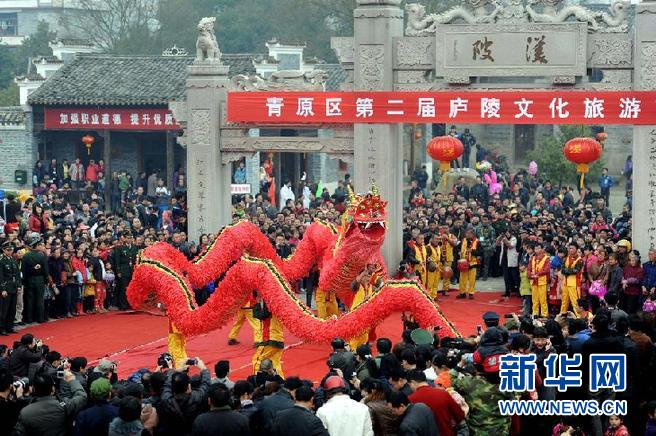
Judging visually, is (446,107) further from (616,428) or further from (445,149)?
(616,428)

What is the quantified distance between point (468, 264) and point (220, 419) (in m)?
13.3

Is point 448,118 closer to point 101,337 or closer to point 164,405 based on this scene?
point 101,337

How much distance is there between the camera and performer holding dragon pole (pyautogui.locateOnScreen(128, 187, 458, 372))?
56.9 feet

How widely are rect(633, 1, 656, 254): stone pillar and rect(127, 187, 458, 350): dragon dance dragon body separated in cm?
520

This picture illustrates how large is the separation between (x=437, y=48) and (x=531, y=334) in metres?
10.3

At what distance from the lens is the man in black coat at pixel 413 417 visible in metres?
11.3

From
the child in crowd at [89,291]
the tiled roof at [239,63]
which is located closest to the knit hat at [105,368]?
the child in crowd at [89,291]

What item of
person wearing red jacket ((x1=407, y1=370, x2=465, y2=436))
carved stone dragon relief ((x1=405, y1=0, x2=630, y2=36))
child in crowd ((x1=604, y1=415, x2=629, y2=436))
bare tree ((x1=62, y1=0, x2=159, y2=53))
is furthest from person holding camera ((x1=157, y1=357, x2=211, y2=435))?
bare tree ((x1=62, y1=0, x2=159, y2=53))

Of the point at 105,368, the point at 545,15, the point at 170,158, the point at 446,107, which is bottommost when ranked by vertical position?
the point at 105,368

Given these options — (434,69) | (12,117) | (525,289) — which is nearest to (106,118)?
(12,117)

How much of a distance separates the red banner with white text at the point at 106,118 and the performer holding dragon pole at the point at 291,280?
15.1 meters

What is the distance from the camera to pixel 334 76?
39.4 meters

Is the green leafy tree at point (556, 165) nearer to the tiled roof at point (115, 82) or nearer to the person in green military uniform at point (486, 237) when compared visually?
the tiled roof at point (115, 82)

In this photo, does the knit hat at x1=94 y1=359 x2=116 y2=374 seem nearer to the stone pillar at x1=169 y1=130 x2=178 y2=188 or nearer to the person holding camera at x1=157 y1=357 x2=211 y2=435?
the person holding camera at x1=157 y1=357 x2=211 y2=435
